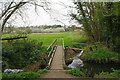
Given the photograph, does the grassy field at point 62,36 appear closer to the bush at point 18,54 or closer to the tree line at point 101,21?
the tree line at point 101,21

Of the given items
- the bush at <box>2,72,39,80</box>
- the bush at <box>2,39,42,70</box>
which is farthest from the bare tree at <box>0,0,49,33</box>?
the bush at <box>2,72,39,80</box>

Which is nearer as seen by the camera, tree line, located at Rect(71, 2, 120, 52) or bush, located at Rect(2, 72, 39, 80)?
bush, located at Rect(2, 72, 39, 80)

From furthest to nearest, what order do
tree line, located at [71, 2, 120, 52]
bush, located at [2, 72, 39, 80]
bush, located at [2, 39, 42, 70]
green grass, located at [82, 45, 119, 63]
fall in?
tree line, located at [71, 2, 120, 52] < green grass, located at [82, 45, 119, 63] < bush, located at [2, 39, 42, 70] < bush, located at [2, 72, 39, 80]

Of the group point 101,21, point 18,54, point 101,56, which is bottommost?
point 101,56

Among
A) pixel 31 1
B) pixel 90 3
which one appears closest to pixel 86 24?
pixel 90 3

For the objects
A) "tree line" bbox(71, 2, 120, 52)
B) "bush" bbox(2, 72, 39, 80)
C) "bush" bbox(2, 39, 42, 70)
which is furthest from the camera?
"tree line" bbox(71, 2, 120, 52)

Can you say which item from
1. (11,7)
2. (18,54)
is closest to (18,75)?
(18,54)

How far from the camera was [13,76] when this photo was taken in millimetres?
5961

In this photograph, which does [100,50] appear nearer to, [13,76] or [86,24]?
[86,24]

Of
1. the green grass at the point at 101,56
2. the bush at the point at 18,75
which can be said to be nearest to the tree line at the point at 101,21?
the green grass at the point at 101,56

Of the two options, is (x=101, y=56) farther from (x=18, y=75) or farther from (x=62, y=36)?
(x=18, y=75)

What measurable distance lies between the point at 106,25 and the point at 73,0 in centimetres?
295

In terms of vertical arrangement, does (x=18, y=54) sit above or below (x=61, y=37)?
above

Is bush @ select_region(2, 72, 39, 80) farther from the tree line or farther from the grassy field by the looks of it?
the tree line
